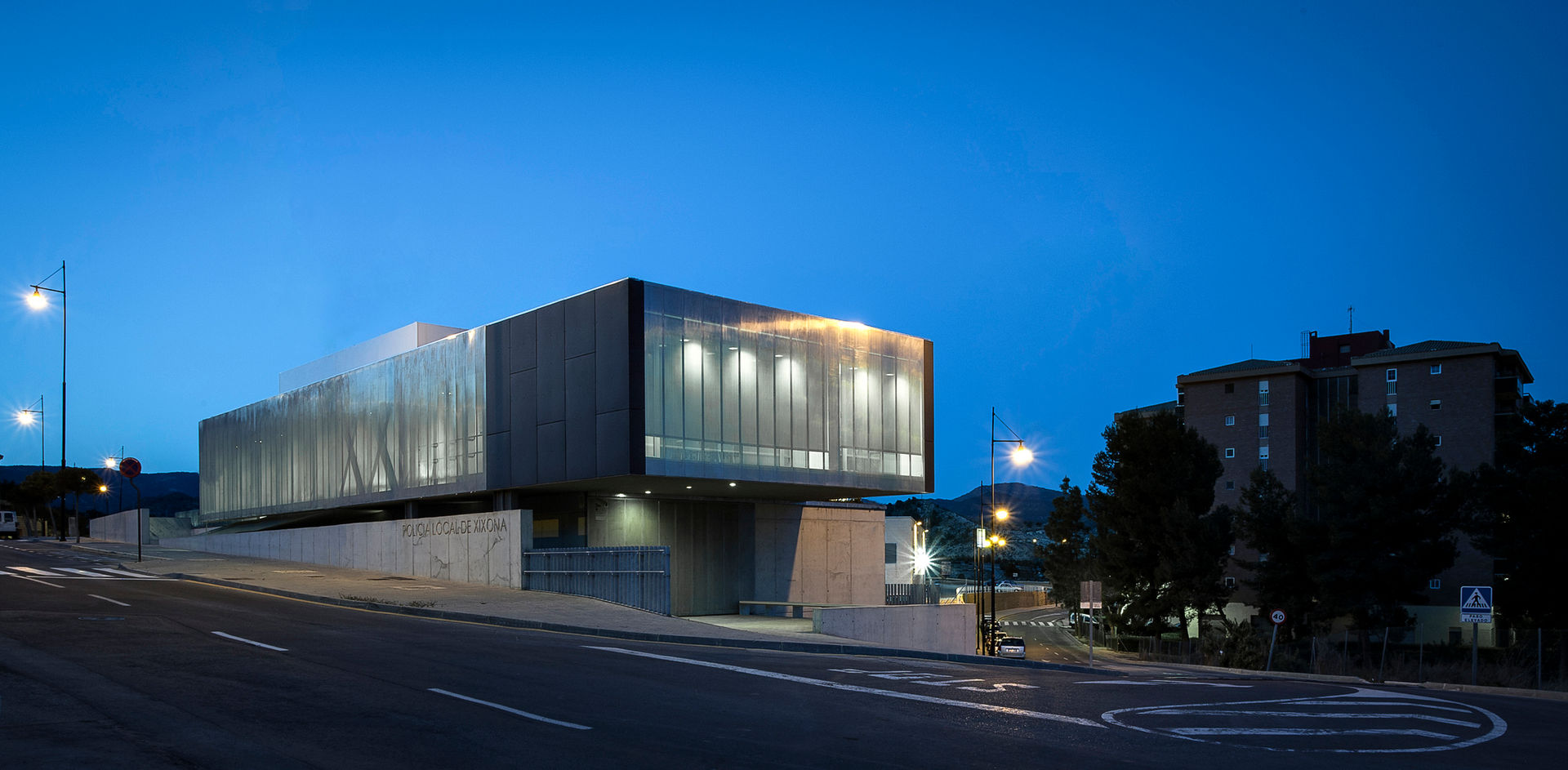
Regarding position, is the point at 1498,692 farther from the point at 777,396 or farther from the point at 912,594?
the point at 777,396

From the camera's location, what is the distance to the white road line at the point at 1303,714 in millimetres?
12523

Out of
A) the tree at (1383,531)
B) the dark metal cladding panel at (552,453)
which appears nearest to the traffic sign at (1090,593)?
the dark metal cladding panel at (552,453)

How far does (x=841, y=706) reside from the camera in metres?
12.2

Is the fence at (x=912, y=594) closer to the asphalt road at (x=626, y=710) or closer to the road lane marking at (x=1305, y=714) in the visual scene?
the asphalt road at (x=626, y=710)

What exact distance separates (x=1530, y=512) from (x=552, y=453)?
43252 mm

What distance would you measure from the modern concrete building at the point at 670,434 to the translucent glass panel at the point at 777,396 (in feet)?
0.20

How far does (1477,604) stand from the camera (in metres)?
23.5

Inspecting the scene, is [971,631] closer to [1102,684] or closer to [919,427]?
[919,427]

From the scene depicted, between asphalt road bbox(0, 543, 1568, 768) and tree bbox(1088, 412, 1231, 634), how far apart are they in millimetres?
40269

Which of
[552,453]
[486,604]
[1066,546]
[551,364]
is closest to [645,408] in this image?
[552,453]

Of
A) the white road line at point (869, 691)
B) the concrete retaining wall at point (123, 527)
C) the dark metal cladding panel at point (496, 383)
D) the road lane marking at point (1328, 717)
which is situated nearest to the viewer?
the road lane marking at point (1328, 717)

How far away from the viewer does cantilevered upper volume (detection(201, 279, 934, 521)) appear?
3197cm

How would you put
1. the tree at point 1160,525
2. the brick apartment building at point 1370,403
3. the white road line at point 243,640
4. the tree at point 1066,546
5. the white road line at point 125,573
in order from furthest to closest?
the tree at point 1066,546 < the brick apartment building at point 1370,403 < the tree at point 1160,525 < the white road line at point 125,573 < the white road line at point 243,640

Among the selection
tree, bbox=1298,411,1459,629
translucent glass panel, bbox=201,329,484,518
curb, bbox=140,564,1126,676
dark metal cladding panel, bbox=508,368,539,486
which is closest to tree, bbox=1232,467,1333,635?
tree, bbox=1298,411,1459,629
